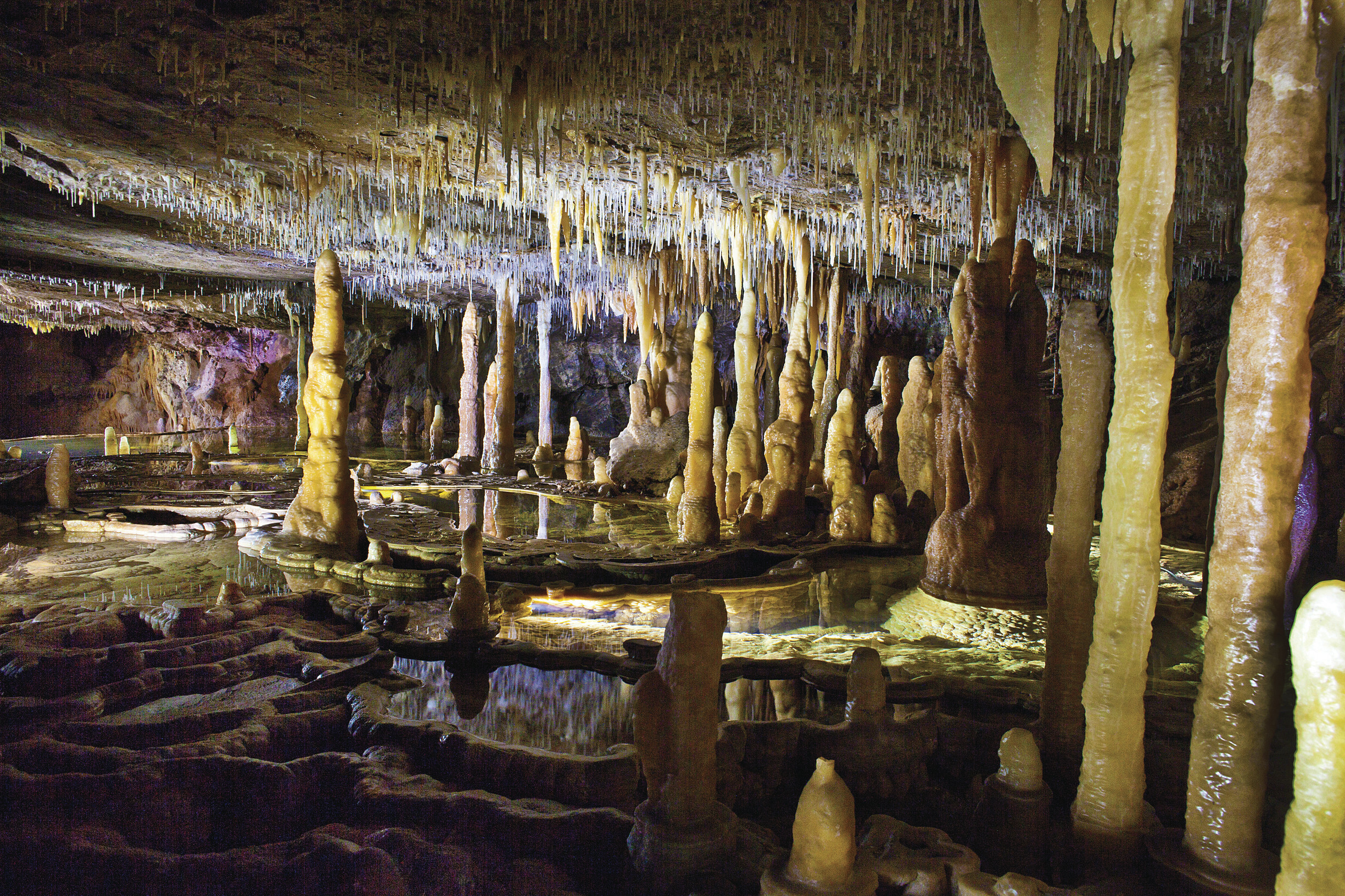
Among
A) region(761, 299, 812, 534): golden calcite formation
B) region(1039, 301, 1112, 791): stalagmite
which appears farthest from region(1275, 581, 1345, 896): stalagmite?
region(761, 299, 812, 534): golden calcite formation

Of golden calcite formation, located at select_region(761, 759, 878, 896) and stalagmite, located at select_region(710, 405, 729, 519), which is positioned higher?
stalagmite, located at select_region(710, 405, 729, 519)

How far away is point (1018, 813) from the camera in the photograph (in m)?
3.74

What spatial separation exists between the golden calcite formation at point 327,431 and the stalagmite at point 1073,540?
25.4 ft

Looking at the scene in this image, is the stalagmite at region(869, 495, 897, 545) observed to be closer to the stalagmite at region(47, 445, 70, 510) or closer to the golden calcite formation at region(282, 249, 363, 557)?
the golden calcite formation at region(282, 249, 363, 557)

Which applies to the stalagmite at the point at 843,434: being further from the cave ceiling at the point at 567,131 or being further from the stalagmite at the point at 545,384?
the stalagmite at the point at 545,384

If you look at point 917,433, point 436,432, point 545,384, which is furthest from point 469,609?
point 436,432

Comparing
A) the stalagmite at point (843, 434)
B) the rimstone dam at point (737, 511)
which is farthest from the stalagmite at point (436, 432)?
the stalagmite at point (843, 434)

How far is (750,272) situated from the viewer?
14.0 m

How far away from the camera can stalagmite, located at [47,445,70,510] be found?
12.2 meters

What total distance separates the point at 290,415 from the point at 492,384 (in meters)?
17.5

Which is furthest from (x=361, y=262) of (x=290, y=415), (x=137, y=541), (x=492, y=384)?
(x=290, y=415)

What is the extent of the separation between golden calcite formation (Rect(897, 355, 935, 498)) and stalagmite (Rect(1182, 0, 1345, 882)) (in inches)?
308

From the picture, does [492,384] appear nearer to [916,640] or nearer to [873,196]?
[873,196]

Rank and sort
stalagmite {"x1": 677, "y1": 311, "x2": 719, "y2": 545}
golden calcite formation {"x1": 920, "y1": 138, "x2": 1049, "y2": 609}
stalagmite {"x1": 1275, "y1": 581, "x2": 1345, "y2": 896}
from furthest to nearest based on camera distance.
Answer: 1. stalagmite {"x1": 677, "y1": 311, "x2": 719, "y2": 545}
2. golden calcite formation {"x1": 920, "y1": 138, "x2": 1049, "y2": 609}
3. stalagmite {"x1": 1275, "y1": 581, "x2": 1345, "y2": 896}
